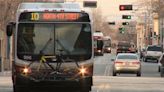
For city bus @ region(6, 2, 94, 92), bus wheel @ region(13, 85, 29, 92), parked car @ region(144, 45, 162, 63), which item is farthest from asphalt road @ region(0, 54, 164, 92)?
parked car @ region(144, 45, 162, 63)

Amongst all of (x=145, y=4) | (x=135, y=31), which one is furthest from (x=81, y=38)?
(x=135, y=31)

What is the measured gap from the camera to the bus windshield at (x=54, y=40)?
57.9ft

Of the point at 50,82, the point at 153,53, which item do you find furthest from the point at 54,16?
the point at 153,53

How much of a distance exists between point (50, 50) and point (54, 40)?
34cm

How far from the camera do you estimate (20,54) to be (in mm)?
17594

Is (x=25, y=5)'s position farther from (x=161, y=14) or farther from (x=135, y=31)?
(x=135, y=31)

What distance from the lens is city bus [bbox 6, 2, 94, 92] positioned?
1759cm

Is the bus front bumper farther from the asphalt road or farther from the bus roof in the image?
the asphalt road

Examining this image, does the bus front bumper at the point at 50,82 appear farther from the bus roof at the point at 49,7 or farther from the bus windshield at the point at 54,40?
the bus roof at the point at 49,7

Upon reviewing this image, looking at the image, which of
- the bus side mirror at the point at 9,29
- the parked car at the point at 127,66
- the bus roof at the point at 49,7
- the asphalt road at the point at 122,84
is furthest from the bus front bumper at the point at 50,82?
the parked car at the point at 127,66

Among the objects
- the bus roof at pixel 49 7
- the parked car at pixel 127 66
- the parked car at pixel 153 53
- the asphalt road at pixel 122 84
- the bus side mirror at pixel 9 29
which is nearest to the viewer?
the bus side mirror at pixel 9 29

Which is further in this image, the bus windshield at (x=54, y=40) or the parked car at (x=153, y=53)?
the parked car at (x=153, y=53)

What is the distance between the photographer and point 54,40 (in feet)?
58.1

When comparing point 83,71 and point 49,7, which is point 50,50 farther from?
point 49,7
